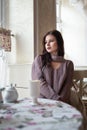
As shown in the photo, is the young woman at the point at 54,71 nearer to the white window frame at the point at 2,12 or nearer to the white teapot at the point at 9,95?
the white teapot at the point at 9,95

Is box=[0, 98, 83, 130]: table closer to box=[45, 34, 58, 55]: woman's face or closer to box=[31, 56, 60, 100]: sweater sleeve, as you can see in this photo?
box=[31, 56, 60, 100]: sweater sleeve

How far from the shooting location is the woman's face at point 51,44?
231cm

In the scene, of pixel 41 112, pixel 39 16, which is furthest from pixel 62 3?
pixel 41 112

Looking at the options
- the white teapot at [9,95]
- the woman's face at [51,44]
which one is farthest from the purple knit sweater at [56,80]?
the white teapot at [9,95]

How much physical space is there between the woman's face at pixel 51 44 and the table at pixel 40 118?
974 mm

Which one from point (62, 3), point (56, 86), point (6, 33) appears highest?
point (62, 3)

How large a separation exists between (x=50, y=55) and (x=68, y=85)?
34 cm

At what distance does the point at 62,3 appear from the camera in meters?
4.77

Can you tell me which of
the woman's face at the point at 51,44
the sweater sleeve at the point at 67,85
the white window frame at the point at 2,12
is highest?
the white window frame at the point at 2,12

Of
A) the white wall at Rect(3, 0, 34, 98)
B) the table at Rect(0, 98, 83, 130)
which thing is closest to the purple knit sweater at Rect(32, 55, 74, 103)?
the table at Rect(0, 98, 83, 130)

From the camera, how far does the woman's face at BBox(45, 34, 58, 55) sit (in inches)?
91.1

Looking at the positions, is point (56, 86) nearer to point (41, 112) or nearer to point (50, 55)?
point (50, 55)

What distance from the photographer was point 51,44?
232 centimetres

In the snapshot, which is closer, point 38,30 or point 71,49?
point 38,30
